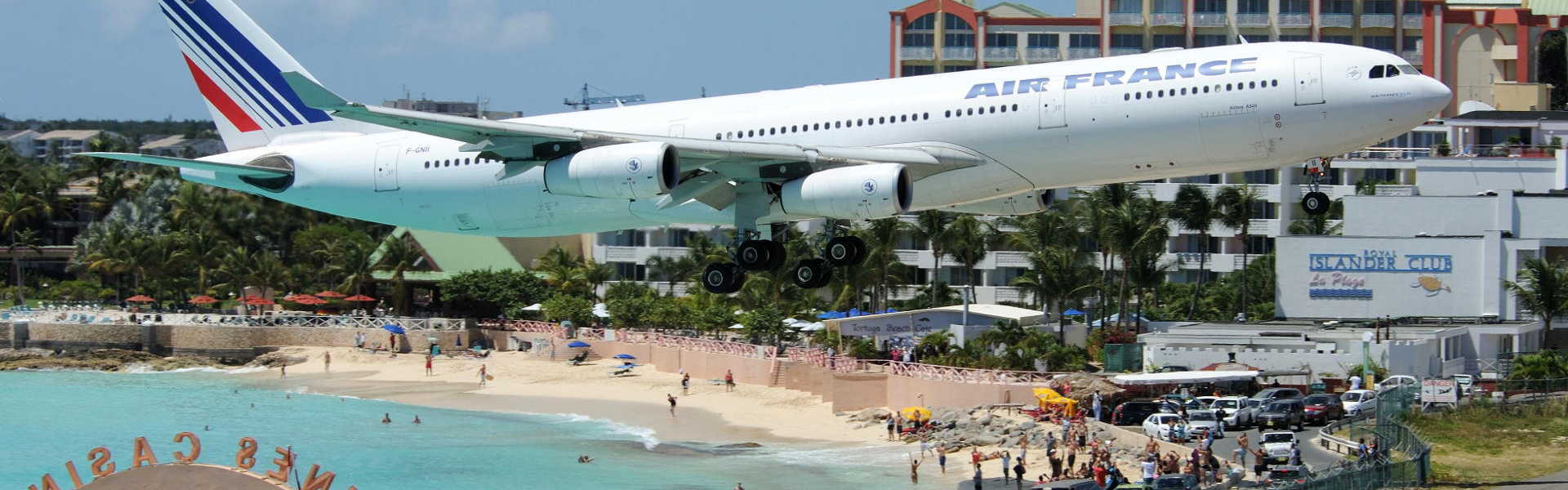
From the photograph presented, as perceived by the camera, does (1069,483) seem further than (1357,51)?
Yes

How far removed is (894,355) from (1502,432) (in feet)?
85.3

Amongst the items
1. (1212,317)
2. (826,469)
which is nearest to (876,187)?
(826,469)

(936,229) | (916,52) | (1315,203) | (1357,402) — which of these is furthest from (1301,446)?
(916,52)

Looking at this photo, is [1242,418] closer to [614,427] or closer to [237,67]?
[614,427]

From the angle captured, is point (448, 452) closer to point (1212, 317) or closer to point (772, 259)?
point (772, 259)

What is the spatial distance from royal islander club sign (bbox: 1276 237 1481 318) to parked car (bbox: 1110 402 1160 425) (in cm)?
2187

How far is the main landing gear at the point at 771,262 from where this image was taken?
148 feet

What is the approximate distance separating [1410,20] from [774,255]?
99159 millimetres

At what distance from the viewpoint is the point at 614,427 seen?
77.9m

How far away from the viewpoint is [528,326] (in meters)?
101

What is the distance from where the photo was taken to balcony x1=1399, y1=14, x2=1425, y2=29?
13050cm

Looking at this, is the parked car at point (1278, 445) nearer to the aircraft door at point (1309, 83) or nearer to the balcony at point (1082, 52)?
the aircraft door at point (1309, 83)

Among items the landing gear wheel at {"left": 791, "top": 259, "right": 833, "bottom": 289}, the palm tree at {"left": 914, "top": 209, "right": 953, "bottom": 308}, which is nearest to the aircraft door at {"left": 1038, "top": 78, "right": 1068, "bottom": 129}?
the landing gear wheel at {"left": 791, "top": 259, "right": 833, "bottom": 289}

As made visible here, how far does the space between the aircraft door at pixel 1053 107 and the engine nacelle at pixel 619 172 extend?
29.0 ft
